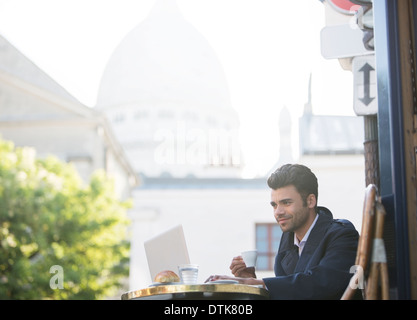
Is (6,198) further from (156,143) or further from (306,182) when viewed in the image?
(156,143)

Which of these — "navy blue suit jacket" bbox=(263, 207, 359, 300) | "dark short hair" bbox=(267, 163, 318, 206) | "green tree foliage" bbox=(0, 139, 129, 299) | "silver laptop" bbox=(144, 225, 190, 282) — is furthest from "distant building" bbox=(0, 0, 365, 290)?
"navy blue suit jacket" bbox=(263, 207, 359, 300)

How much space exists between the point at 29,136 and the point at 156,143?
22895 millimetres

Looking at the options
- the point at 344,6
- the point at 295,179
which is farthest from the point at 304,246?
the point at 344,6

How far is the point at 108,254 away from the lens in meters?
19.8

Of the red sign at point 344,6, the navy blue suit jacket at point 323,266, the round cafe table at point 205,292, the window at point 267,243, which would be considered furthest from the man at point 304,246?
the window at point 267,243

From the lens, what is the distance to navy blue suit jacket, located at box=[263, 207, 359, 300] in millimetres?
2459

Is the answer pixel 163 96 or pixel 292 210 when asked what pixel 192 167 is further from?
pixel 292 210

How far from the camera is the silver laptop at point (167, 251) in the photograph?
3.01 meters

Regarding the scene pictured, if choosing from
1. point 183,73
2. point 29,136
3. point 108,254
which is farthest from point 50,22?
point 183,73

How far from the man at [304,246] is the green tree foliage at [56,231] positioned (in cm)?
1368

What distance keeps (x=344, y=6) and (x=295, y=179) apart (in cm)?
85

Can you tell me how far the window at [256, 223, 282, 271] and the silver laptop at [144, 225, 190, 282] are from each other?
50.6ft

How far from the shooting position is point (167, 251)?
303 cm

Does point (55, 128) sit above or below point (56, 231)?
above
